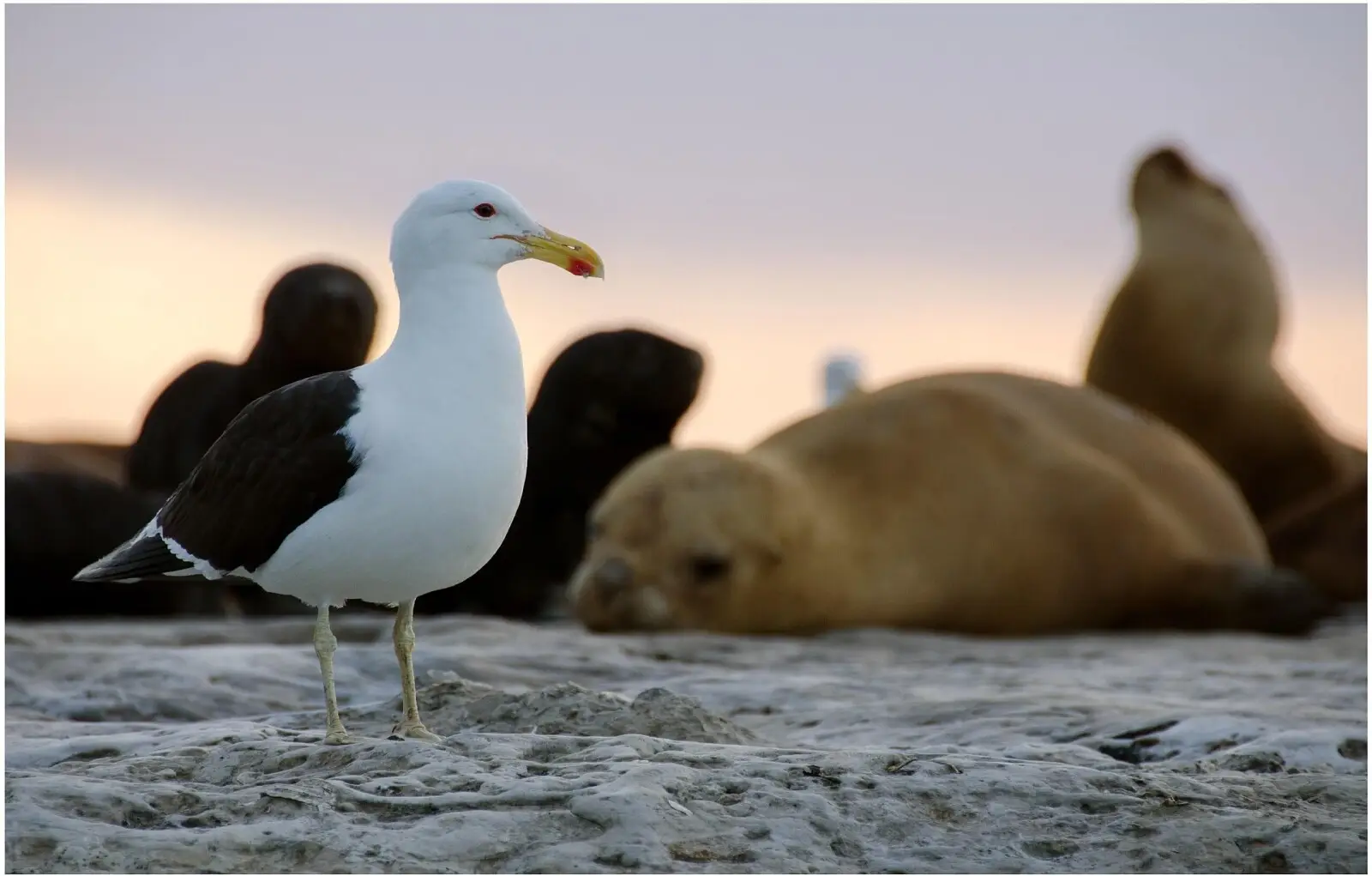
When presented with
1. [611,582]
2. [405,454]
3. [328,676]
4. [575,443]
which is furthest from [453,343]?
[575,443]

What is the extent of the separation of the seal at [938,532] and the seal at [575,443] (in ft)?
2.25

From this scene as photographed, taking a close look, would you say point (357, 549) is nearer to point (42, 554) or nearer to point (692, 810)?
point (692, 810)

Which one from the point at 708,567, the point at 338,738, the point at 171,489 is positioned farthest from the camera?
the point at 171,489

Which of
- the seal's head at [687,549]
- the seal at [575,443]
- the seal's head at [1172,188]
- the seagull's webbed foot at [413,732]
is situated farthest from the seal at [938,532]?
the seagull's webbed foot at [413,732]

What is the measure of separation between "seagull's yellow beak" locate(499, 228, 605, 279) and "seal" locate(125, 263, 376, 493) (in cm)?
512

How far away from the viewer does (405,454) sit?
4.26 m

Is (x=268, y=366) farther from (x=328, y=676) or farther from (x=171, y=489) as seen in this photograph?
(x=328, y=676)

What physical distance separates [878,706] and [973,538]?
3.87 meters

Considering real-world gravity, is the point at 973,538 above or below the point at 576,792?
above

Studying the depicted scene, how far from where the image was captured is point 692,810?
3.76 meters

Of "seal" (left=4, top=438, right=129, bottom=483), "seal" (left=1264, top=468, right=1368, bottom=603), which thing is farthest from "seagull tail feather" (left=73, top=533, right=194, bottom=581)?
"seal" (left=1264, top=468, right=1368, bottom=603)

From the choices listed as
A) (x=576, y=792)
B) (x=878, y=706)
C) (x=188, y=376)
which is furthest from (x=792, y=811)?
(x=188, y=376)

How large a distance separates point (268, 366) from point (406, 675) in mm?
5602

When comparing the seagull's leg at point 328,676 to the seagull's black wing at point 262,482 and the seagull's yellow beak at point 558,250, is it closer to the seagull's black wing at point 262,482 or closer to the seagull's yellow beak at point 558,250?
the seagull's black wing at point 262,482
